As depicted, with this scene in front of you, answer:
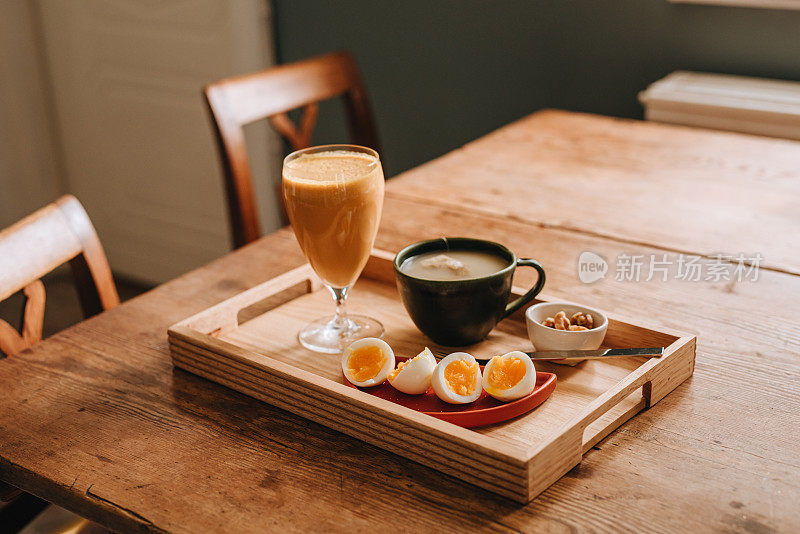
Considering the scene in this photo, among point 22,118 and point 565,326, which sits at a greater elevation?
point 565,326

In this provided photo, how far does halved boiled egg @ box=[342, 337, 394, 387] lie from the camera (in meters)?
0.83

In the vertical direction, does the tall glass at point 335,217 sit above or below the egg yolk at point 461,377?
above

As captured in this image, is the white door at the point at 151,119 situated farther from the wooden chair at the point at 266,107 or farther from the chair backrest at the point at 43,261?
the chair backrest at the point at 43,261

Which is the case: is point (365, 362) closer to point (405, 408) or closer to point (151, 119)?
point (405, 408)

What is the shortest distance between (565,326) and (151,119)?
2.58m

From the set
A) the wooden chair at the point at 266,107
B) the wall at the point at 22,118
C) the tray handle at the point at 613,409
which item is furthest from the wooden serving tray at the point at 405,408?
the wall at the point at 22,118

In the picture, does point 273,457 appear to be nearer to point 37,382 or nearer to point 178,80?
point 37,382

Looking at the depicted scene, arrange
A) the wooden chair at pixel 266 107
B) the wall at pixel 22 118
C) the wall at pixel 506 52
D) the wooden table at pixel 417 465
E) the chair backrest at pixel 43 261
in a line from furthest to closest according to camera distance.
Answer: the wall at pixel 22 118
the wall at pixel 506 52
the wooden chair at pixel 266 107
the chair backrest at pixel 43 261
the wooden table at pixel 417 465

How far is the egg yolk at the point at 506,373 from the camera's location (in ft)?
2.63

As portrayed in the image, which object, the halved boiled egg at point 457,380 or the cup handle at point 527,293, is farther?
the cup handle at point 527,293

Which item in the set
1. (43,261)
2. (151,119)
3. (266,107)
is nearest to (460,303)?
(43,261)

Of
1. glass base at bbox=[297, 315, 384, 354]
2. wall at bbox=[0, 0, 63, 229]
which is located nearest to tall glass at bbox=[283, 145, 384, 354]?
glass base at bbox=[297, 315, 384, 354]

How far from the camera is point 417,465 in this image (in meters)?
0.76

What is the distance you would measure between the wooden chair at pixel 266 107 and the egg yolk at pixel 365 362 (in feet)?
2.72
